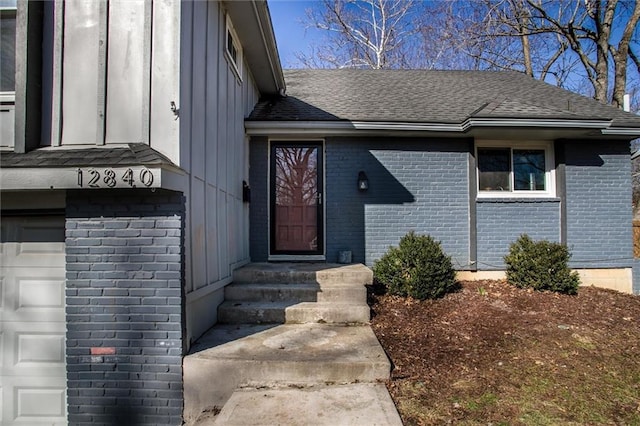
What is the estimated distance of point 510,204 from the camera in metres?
6.39

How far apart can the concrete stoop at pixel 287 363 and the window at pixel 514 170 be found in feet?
12.7

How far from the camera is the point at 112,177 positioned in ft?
8.68

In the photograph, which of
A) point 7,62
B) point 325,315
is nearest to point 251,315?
point 325,315

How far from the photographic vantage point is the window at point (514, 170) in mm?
6488

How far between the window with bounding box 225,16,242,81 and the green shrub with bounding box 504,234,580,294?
5.36 meters

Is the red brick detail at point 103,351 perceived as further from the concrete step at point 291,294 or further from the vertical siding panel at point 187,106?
the concrete step at point 291,294

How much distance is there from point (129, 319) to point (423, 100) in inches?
252

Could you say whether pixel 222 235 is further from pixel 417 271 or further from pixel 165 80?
pixel 417 271

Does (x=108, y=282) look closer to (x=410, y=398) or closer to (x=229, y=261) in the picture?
(x=229, y=261)

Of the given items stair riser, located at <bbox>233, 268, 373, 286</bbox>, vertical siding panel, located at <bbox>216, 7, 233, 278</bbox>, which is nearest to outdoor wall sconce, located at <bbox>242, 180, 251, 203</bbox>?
vertical siding panel, located at <bbox>216, 7, 233, 278</bbox>

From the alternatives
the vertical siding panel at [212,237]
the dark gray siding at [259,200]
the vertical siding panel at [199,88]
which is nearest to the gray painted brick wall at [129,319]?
the vertical siding panel at [199,88]

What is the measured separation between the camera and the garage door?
309cm

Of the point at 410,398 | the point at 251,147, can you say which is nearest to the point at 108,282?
the point at 410,398

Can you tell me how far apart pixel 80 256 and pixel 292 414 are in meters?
2.16
